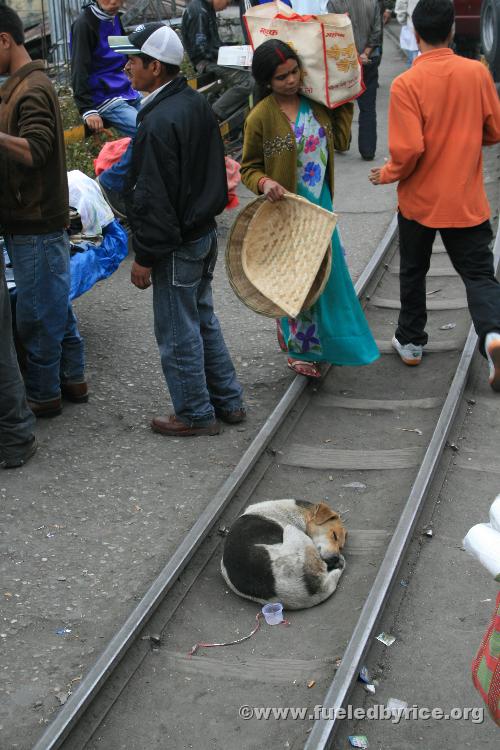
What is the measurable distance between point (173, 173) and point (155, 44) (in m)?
0.66

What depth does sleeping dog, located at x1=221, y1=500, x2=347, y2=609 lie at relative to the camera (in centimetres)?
444

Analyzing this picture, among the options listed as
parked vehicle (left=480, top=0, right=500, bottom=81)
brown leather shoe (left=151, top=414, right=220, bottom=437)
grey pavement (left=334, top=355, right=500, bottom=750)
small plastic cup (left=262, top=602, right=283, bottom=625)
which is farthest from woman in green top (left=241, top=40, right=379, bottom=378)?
parked vehicle (left=480, top=0, right=500, bottom=81)

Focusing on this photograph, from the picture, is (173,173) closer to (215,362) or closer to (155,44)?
(155,44)

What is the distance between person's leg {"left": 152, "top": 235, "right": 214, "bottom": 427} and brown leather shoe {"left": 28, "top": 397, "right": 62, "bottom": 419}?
0.82m

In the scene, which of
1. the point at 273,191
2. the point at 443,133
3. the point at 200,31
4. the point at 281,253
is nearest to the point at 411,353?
Result: the point at 281,253

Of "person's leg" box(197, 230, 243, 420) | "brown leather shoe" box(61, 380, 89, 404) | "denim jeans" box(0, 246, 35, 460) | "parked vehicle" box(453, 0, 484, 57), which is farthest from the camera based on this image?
"parked vehicle" box(453, 0, 484, 57)

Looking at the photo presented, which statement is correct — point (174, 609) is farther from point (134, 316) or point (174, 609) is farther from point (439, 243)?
point (439, 243)

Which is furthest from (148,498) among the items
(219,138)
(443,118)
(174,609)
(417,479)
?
(443,118)

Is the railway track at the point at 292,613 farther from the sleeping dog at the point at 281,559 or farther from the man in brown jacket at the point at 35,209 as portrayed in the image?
the man in brown jacket at the point at 35,209

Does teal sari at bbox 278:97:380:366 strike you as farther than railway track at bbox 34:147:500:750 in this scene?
Yes

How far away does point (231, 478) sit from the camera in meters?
5.35

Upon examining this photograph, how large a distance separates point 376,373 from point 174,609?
285cm

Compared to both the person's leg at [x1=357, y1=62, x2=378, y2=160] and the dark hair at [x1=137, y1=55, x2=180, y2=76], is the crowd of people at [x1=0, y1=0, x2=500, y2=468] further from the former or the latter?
the person's leg at [x1=357, y1=62, x2=378, y2=160]

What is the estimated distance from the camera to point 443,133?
5.94 metres
